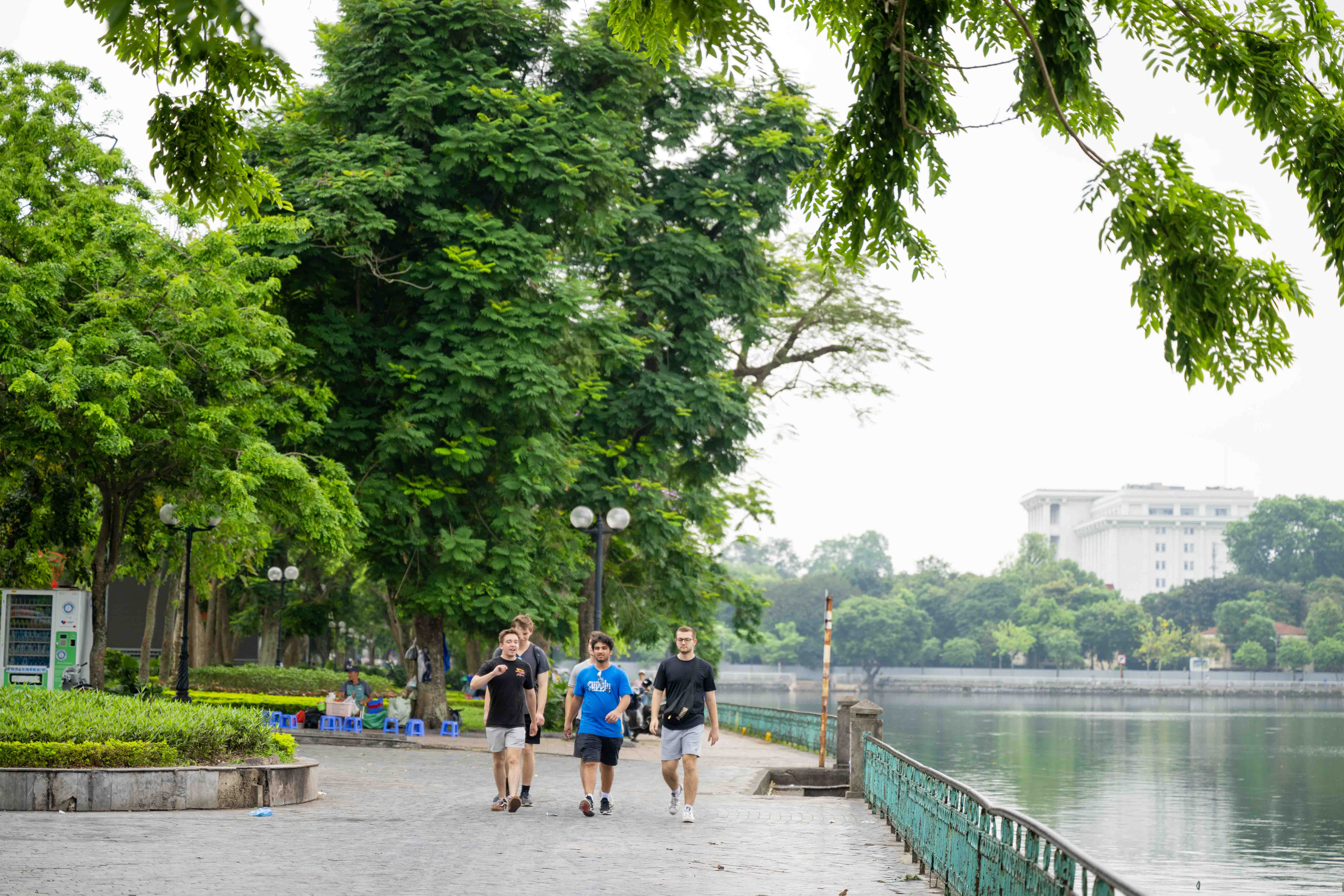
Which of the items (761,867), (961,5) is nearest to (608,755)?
(761,867)

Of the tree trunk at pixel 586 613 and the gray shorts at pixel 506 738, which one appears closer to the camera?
the gray shorts at pixel 506 738

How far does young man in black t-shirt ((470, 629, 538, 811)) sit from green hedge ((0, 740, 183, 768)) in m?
2.96

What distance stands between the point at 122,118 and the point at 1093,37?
2324 centimetres

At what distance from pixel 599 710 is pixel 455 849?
2.58 metres

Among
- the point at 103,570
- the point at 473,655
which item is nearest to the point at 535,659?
the point at 103,570

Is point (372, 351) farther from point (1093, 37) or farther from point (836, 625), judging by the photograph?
point (836, 625)

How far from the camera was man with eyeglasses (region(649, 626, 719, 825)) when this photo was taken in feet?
42.8

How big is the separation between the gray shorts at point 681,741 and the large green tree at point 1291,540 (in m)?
151

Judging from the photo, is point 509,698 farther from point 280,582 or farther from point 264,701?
point 280,582

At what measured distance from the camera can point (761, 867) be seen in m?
10.4

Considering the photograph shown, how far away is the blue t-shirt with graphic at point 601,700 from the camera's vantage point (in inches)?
512

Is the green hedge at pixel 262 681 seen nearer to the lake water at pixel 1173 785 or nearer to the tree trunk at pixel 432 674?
the tree trunk at pixel 432 674

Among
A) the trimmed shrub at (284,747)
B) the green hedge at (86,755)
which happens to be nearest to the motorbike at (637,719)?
the trimmed shrub at (284,747)

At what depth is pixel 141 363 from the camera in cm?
2036
